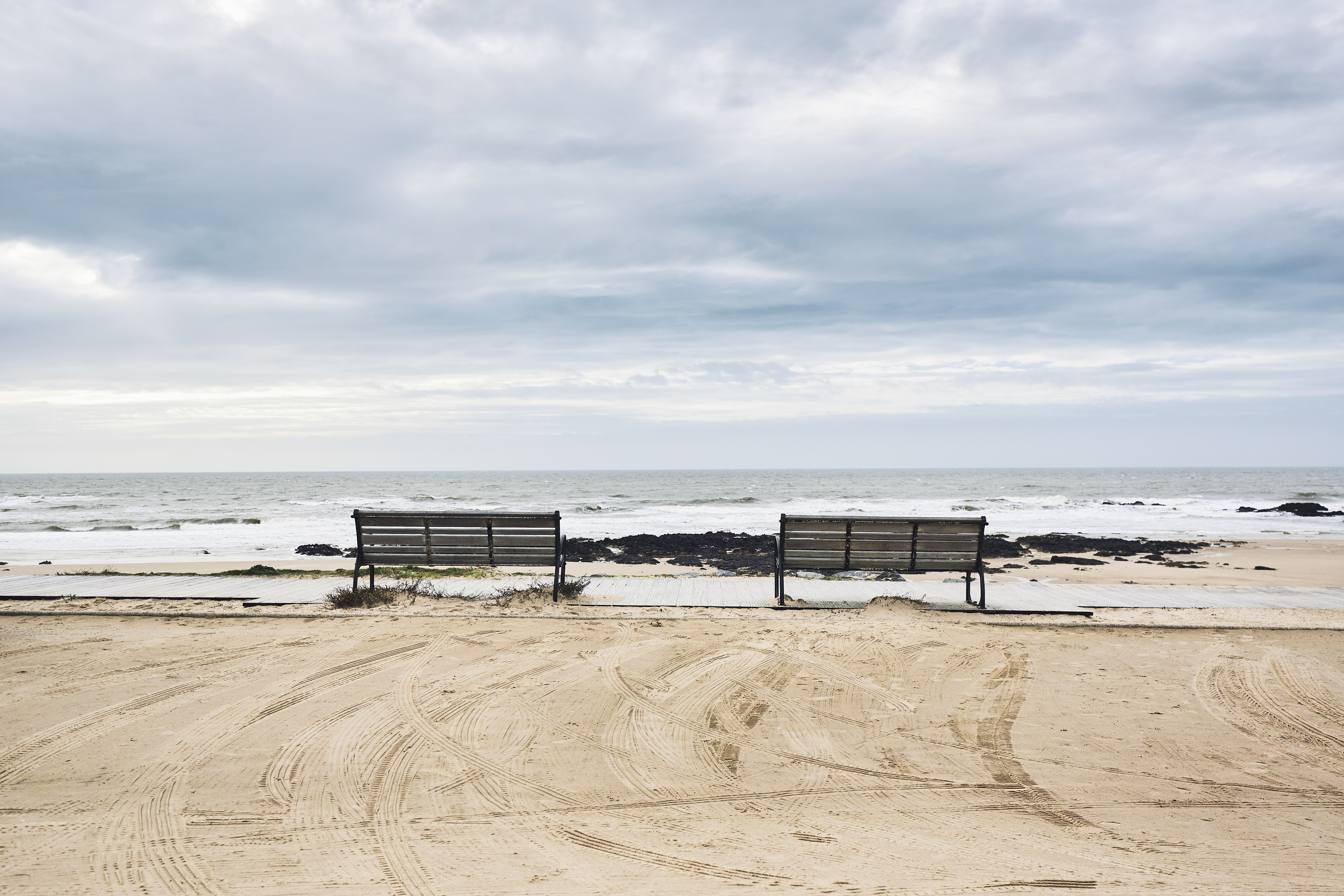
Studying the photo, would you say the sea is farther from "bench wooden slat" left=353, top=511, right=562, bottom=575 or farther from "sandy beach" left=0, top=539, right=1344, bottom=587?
"bench wooden slat" left=353, top=511, right=562, bottom=575

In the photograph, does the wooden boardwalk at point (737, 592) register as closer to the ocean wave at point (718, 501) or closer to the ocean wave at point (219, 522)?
the ocean wave at point (219, 522)

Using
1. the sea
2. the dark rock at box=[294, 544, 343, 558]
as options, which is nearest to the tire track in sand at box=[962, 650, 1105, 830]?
the sea

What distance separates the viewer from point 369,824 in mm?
3018

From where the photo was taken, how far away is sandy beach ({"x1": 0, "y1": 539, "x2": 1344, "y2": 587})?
1145cm

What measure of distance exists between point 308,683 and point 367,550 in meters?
3.10

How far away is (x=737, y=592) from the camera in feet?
28.2

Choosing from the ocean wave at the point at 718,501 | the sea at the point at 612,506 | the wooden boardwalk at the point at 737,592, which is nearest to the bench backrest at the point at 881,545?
the wooden boardwalk at the point at 737,592

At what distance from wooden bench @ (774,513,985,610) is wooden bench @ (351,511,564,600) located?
259cm

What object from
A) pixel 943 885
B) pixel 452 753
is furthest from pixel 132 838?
pixel 943 885

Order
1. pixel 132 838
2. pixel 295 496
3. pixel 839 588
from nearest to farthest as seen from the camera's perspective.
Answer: pixel 132 838
pixel 839 588
pixel 295 496

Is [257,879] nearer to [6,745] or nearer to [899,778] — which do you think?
[6,745]

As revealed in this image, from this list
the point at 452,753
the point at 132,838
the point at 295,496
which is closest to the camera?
the point at 132,838

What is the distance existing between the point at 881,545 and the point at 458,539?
15.1 feet

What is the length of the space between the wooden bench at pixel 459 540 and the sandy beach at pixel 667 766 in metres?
1.76
